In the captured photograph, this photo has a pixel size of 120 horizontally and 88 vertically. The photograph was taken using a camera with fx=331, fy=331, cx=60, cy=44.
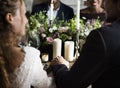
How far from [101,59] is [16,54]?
0.41 meters

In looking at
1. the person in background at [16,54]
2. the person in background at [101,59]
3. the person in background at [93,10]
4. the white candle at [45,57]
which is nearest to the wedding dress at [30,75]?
the person in background at [16,54]

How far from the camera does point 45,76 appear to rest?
1676 millimetres

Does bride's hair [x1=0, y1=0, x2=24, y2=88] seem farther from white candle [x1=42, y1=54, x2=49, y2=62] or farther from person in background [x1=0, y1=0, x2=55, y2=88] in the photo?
white candle [x1=42, y1=54, x2=49, y2=62]

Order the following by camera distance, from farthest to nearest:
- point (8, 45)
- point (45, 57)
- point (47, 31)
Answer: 1. point (47, 31)
2. point (45, 57)
3. point (8, 45)

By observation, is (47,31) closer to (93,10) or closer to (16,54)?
(16,54)

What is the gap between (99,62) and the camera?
56.7 inches

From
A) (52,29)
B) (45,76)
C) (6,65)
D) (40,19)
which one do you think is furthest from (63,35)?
(6,65)

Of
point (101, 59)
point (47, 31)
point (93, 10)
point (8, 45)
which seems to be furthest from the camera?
point (93, 10)

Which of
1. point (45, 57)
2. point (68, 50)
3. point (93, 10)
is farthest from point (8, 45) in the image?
point (93, 10)

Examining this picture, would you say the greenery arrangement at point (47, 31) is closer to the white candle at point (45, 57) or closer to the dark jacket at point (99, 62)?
the white candle at point (45, 57)

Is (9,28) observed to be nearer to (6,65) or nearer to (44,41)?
(6,65)

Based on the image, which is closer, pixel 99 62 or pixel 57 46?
pixel 99 62

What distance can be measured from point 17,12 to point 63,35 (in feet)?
2.44

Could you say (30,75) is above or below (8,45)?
below
